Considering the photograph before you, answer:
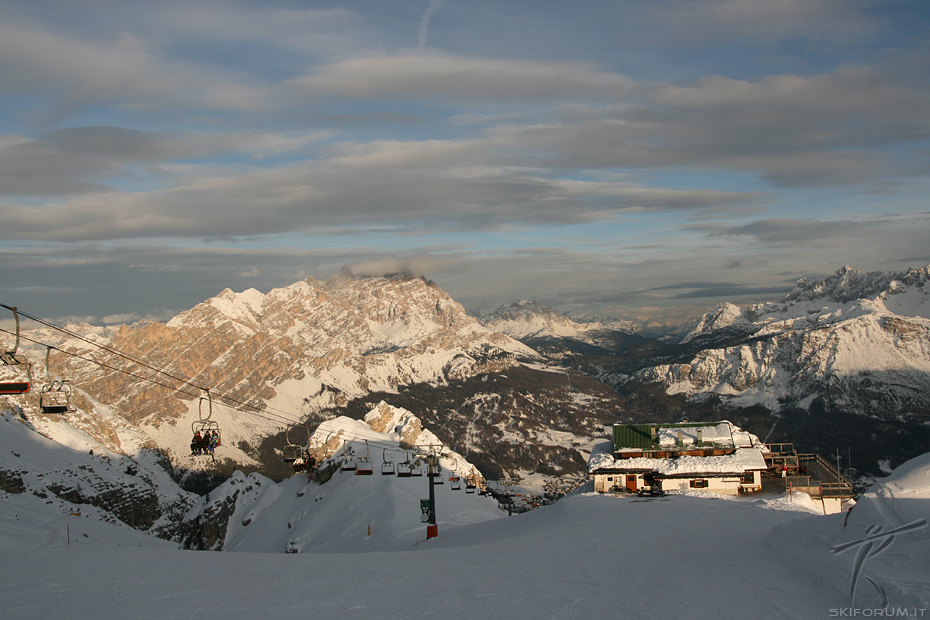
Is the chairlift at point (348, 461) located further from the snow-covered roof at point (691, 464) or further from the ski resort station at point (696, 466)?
the snow-covered roof at point (691, 464)

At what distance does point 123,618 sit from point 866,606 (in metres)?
22.0

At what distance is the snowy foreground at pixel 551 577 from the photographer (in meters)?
18.3

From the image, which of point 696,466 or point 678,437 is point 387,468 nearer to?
point 678,437

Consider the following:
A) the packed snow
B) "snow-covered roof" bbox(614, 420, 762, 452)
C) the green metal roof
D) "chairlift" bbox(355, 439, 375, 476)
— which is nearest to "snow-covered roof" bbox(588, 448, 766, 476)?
"snow-covered roof" bbox(614, 420, 762, 452)

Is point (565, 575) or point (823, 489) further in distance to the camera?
point (823, 489)

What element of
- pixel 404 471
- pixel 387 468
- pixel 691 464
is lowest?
pixel 387 468

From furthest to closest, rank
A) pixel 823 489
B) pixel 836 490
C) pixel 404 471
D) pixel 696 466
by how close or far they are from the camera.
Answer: pixel 404 471 → pixel 696 466 → pixel 836 490 → pixel 823 489

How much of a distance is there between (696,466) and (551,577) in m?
42.2

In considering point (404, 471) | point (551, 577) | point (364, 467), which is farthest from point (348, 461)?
point (551, 577)

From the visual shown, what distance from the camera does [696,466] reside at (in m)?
60.3

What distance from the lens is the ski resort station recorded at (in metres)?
59.0

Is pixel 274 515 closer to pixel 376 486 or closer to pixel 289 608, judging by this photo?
pixel 376 486

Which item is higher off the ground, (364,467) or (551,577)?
(551,577)

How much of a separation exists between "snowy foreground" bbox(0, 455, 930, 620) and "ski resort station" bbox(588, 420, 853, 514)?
2563 cm
